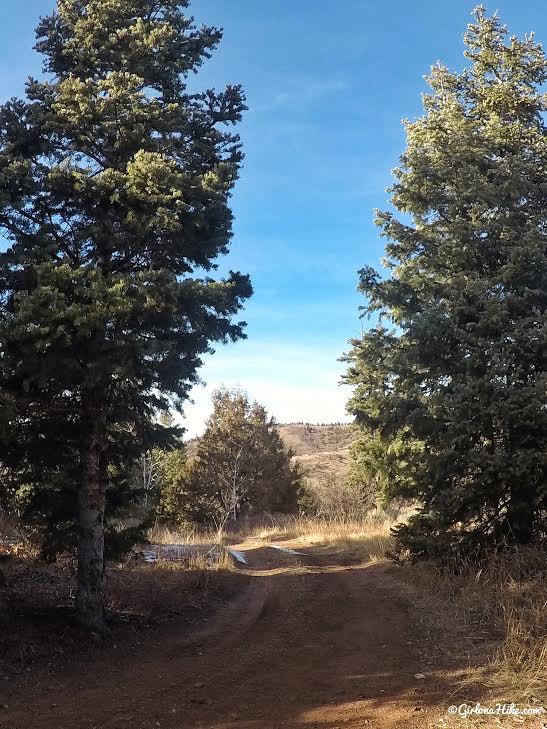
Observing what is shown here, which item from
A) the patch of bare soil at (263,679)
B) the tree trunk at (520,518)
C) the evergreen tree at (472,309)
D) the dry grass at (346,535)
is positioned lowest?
the dry grass at (346,535)

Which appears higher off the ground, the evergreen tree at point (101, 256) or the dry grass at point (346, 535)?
the evergreen tree at point (101, 256)

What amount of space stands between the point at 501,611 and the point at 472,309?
4.64 meters

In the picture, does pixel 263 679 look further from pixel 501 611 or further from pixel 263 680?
pixel 501 611

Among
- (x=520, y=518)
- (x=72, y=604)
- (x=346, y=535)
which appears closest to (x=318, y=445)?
(x=346, y=535)

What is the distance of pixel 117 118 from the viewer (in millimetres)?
7688

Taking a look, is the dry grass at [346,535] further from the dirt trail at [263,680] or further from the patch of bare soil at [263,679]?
the patch of bare soil at [263,679]

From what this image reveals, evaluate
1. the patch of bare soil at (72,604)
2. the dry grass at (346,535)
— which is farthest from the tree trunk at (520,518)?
the patch of bare soil at (72,604)

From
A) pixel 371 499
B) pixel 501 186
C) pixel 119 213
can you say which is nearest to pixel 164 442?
pixel 119 213

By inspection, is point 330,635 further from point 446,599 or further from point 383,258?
point 383,258

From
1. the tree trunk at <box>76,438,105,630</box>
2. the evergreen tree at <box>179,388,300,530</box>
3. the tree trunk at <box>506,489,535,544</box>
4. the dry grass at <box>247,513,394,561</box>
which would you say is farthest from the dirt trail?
the evergreen tree at <box>179,388,300,530</box>

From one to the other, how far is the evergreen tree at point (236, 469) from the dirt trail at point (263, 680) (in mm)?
23047

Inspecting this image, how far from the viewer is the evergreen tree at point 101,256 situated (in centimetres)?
661

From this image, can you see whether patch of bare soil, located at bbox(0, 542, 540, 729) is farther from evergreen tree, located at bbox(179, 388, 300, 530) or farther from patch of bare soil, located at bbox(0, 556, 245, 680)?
evergreen tree, located at bbox(179, 388, 300, 530)

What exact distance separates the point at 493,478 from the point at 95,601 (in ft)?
19.7
